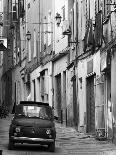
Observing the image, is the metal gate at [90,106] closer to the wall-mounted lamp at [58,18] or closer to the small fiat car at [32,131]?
the small fiat car at [32,131]

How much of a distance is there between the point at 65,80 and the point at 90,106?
672 cm

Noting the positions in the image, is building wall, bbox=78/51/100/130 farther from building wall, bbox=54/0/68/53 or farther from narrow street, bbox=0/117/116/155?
building wall, bbox=54/0/68/53

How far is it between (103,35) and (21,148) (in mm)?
5775

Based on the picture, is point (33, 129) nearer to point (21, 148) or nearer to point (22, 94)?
point (21, 148)

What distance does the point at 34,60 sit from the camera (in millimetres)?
42500

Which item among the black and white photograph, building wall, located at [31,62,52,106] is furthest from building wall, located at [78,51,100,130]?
building wall, located at [31,62,52,106]

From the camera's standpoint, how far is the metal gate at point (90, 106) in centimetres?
2637

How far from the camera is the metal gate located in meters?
26.4

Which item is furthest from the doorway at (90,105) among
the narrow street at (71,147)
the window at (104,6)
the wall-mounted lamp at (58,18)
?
the wall-mounted lamp at (58,18)

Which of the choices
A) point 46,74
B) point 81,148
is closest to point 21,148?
point 81,148

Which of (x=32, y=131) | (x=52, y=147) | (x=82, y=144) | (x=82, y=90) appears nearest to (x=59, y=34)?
(x=82, y=90)

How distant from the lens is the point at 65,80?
33656mm

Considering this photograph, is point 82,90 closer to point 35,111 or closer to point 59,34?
point 59,34

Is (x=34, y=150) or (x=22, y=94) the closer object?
(x=34, y=150)
